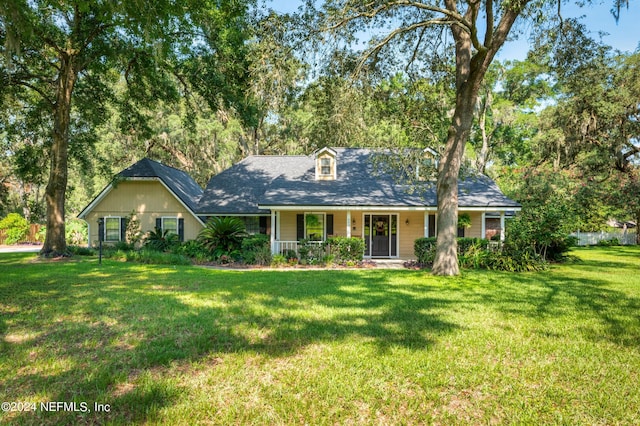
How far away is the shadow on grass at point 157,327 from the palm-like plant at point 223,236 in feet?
16.5

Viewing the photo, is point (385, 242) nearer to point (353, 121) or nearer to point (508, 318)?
point (353, 121)

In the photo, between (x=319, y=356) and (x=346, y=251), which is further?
(x=346, y=251)

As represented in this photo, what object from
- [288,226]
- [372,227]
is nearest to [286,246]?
[288,226]

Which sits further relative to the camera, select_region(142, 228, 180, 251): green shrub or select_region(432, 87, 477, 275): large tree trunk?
select_region(142, 228, 180, 251): green shrub

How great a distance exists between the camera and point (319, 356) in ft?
12.6

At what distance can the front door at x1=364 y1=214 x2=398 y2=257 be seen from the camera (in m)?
16.4

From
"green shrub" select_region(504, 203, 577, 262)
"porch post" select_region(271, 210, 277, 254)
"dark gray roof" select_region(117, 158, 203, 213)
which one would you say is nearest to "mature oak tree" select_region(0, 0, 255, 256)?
"dark gray roof" select_region(117, 158, 203, 213)

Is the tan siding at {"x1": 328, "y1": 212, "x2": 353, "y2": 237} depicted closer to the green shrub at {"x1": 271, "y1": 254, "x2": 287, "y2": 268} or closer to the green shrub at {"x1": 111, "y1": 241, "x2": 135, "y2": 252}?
the green shrub at {"x1": 271, "y1": 254, "x2": 287, "y2": 268}

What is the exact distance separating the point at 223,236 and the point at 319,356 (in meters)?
10.8

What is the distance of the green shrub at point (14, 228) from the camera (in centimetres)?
2416

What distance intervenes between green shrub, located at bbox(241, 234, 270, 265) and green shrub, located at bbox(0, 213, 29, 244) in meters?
21.0

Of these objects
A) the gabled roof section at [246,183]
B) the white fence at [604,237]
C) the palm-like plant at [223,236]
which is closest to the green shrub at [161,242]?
the gabled roof section at [246,183]

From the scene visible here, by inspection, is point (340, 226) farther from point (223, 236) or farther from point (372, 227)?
point (223, 236)

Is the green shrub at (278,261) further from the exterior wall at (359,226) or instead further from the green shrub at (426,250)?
the green shrub at (426,250)
